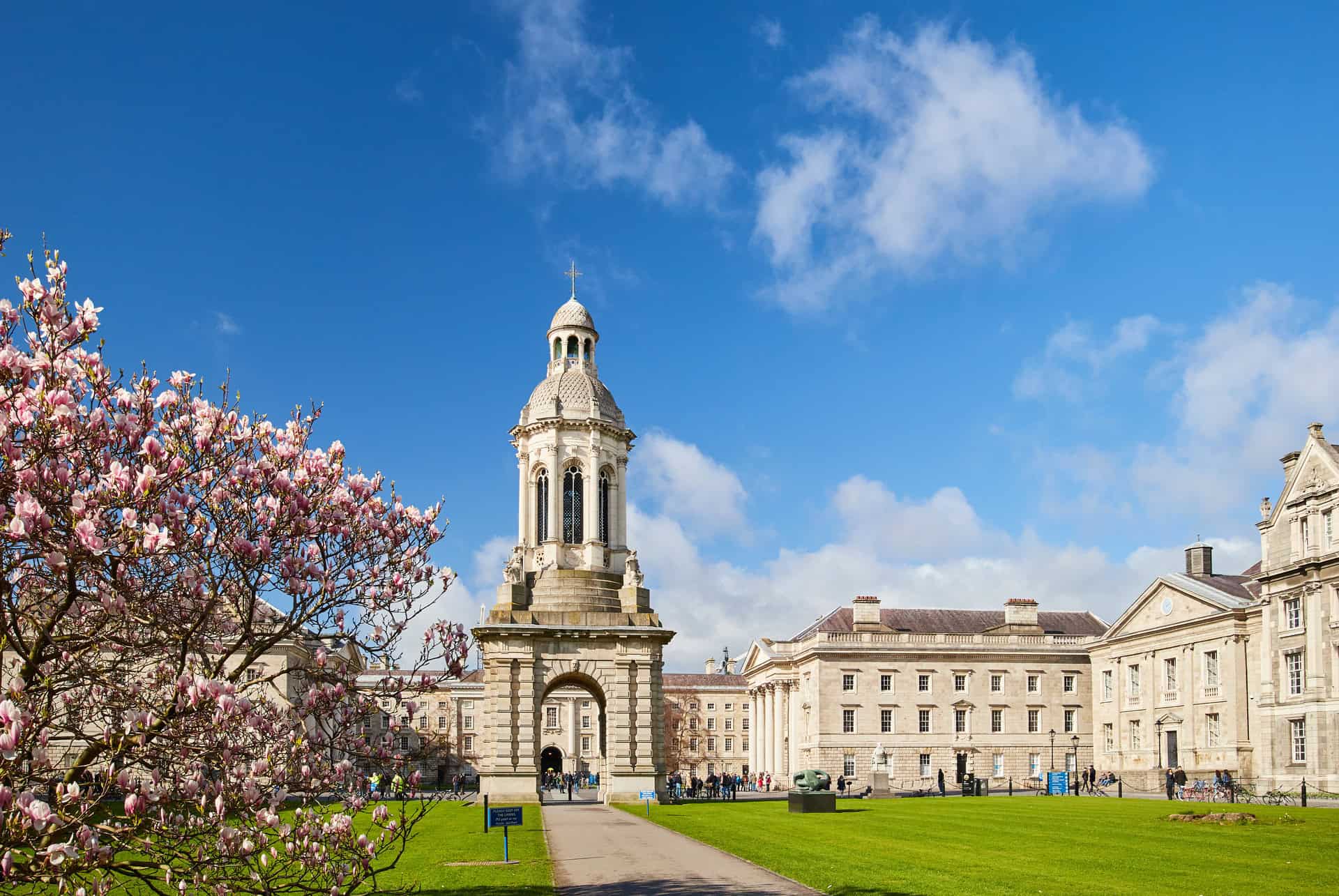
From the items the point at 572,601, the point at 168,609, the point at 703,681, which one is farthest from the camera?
the point at 703,681

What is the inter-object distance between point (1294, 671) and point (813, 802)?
89.5 ft

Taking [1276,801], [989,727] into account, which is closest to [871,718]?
[989,727]

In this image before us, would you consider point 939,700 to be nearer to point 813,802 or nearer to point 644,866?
point 813,802

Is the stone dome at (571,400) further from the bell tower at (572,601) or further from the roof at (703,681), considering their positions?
the roof at (703,681)

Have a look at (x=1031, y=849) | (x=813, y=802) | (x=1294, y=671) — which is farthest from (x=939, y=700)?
(x=1031, y=849)

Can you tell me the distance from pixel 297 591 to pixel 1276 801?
157ft

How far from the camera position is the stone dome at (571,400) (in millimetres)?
52156

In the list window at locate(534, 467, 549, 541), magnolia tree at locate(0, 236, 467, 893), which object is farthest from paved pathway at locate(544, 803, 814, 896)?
window at locate(534, 467, 549, 541)

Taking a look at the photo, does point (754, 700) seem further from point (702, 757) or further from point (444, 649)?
point (444, 649)

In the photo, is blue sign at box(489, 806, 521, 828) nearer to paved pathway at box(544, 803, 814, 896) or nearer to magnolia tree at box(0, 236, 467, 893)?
paved pathway at box(544, 803, 814, 896)

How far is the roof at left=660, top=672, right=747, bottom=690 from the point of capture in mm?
116438

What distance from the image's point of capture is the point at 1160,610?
2766 inches

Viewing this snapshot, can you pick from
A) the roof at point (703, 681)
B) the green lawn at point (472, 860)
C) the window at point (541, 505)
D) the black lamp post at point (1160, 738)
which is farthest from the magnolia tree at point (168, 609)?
the roof at point (703, 681)

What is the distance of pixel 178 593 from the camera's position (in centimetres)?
1023
